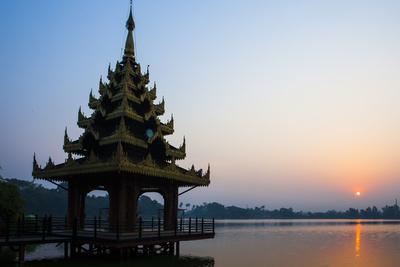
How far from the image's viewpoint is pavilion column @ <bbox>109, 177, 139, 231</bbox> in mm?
25078

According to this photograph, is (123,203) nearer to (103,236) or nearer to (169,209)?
(103,236)

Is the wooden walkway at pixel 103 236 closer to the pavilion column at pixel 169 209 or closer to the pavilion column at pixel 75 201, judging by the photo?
the pavilion column at pixel 169 209

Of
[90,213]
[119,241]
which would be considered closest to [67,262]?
[119,241]

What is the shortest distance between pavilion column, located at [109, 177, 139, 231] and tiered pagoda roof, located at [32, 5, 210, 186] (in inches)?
52.4

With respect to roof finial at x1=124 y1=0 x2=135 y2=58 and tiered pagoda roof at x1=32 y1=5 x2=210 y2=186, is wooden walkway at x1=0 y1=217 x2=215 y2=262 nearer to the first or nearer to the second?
tiered pagoda roof at x1=32 y1=5 x2=210 y2=186

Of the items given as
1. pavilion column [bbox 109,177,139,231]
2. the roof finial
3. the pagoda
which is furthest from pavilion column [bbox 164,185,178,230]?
the roof finial

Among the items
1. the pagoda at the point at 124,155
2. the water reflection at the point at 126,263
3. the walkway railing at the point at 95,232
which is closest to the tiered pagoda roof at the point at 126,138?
the pagoda at the point at 124,155

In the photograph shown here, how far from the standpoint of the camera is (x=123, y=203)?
25.1m

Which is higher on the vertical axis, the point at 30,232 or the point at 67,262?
the point at 30,232

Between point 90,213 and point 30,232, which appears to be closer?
point 30,232

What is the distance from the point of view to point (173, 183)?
30.1 m

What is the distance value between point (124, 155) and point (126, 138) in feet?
4.47

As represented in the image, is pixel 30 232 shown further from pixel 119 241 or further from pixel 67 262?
pixel 119 241

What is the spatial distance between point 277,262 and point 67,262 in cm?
1764
